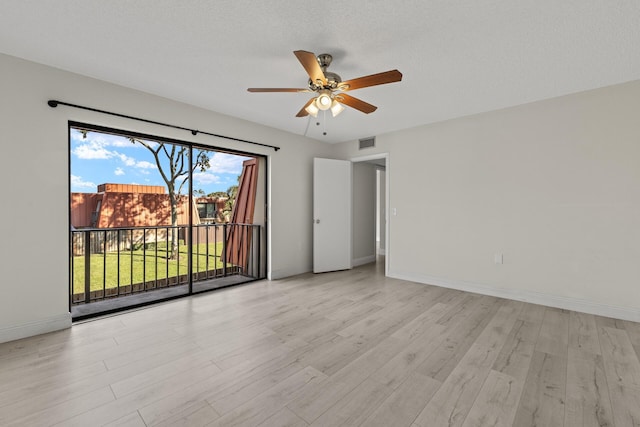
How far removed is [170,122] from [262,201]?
1.80m

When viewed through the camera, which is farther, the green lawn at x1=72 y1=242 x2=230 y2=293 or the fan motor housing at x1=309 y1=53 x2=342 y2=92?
the green lawn at x1=72 y1=242 x2=230 y2=293

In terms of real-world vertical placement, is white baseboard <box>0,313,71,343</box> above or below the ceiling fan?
below

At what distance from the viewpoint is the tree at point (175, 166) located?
12.5 feet

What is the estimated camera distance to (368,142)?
503 centimetres

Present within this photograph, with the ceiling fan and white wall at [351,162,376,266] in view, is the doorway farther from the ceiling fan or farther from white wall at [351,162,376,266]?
the ceiling fan

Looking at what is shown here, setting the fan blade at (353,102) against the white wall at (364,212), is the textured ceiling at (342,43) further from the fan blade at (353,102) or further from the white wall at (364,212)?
the white wall at (364,212)

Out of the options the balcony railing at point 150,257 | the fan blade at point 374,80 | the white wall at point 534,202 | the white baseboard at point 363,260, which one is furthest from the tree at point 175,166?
the white baseboard at point 363,260

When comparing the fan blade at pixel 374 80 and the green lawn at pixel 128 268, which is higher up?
the fan blade at pixel 374 80

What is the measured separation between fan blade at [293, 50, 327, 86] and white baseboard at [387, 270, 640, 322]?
338 centimetres

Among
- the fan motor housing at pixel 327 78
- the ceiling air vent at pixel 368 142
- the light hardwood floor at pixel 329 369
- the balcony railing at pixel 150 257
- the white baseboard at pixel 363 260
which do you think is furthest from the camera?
the white baseboard at pixel 363 260

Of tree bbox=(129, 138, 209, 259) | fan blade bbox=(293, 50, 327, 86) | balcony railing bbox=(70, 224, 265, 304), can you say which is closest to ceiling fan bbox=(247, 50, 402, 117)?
fan blade bbox=(293, 50, 327, 86)

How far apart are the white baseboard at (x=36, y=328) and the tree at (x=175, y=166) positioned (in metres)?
1.63

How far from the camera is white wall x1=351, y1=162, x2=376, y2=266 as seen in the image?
5.77 meters

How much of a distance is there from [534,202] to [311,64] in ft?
10.6
